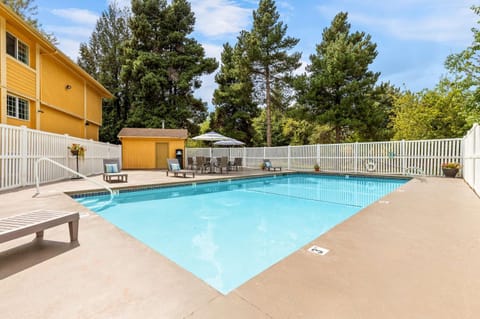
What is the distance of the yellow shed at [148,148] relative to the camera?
15484mm

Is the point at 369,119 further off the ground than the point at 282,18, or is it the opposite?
the point at 282,18

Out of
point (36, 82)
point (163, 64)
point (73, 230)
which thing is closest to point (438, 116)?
point (73, 230)

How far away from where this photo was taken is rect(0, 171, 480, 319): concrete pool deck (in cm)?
157

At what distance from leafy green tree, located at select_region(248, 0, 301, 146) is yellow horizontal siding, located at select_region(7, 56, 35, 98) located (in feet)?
44.6

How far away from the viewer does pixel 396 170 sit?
11750mm

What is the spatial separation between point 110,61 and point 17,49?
17458 mm

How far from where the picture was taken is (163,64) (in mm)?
21828

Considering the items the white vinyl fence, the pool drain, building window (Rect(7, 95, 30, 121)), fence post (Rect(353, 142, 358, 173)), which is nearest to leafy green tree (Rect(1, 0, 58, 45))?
building window (Rect(7, 95, 30, 121))

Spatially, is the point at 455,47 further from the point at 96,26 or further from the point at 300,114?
the point at 96,26

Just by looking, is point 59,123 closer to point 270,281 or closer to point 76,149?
point 76,149

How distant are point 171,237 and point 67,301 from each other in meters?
2.53

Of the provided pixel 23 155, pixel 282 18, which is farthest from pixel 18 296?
pixel 282 18

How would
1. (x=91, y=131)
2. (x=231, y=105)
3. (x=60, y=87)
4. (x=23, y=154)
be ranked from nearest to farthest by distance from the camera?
(x=23, y=154)
(x=60, y=87)
(x=91, y=131)
(x=231, y=105)

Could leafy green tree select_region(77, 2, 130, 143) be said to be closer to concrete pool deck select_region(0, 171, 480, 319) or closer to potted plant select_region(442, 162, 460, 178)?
concrete pool deck select_region(0, 171, 480, 319)
